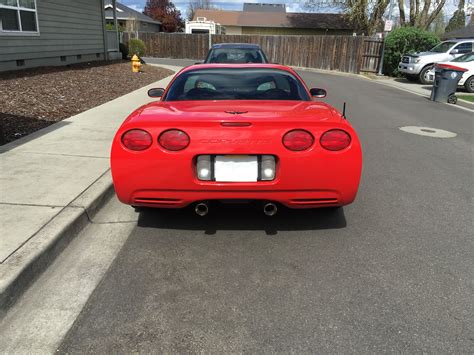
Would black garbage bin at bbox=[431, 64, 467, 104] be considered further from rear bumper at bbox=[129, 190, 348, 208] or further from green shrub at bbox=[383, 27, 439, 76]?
rear bumper at bbox=[129, 190, 348, 208]

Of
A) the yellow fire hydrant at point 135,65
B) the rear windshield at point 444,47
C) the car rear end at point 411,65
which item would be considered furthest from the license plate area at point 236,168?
the rear windshield at point 444,47

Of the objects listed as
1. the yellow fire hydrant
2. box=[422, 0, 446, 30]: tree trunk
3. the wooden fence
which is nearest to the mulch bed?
the yellow fire hydrant

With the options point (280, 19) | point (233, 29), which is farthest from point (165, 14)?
point (280, 19)

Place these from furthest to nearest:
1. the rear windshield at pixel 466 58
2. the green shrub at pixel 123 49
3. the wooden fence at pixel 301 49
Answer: the wooden fence at pixel 301 49
the green shrub at pixel 123 49
the rear windshield at pixel 466 58

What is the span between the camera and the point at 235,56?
10648mm

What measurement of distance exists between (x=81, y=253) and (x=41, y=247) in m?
0.35

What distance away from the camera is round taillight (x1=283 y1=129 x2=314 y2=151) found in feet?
10.6

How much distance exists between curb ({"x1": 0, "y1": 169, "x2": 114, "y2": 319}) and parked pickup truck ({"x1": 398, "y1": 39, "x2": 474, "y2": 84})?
18.4 meters

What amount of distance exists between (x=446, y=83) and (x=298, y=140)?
1246 centimetres

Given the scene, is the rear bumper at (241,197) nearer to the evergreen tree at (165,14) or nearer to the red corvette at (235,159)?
the red corvette at (235,159)

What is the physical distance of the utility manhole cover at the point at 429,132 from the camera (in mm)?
8393

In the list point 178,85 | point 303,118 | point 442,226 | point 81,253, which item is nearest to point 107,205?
point 81,253

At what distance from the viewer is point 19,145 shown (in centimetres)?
590

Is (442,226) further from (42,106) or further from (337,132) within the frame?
(42,106)
